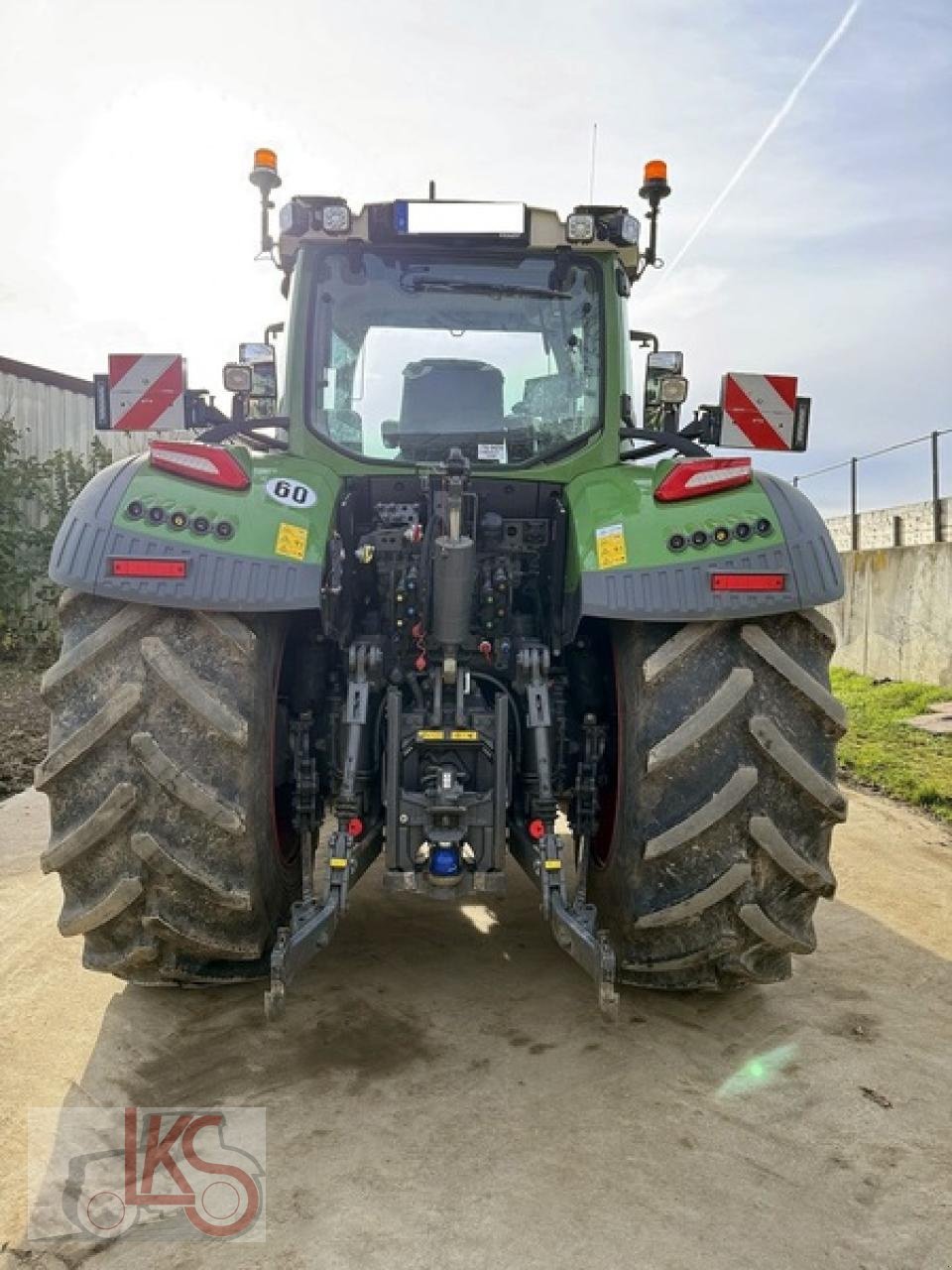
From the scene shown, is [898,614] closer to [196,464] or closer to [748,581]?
[748,581]

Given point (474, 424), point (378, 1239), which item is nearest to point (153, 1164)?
point (378, 1239)

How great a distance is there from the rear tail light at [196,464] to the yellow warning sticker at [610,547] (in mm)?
1048

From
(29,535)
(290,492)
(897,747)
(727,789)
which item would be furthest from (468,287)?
(29,535)

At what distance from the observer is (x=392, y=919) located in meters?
3.91

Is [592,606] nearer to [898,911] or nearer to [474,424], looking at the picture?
[474,424]

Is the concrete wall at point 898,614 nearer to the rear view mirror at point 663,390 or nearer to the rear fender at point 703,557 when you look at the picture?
the rear view mirror at point 663,390

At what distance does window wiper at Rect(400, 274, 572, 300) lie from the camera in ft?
11.6

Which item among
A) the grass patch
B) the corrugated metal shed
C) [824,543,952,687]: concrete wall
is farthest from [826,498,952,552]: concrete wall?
the corrugated metal shed

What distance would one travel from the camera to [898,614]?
33.8 ft

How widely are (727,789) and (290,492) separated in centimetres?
153

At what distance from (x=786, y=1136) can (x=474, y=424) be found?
2.39m

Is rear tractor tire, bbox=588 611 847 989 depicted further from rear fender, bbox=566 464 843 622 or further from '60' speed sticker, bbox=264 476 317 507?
'60' speed sticker, bbox=264 476 317 507

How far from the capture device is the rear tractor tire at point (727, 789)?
8.95 feet

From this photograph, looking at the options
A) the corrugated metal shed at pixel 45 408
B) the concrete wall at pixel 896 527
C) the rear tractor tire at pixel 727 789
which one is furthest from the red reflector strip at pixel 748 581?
the corrugated metal shed at pixel 45 408
